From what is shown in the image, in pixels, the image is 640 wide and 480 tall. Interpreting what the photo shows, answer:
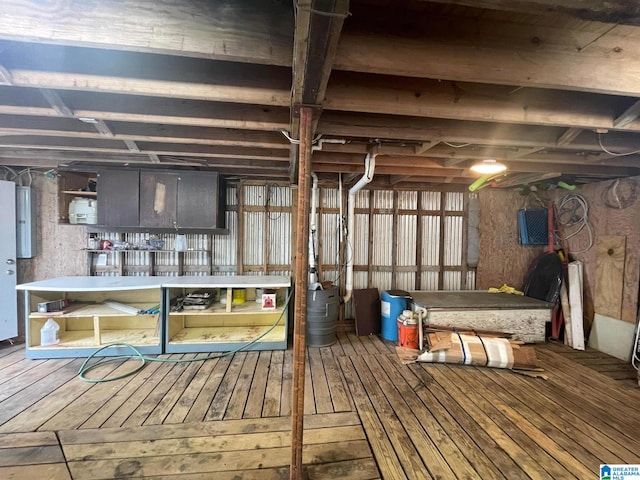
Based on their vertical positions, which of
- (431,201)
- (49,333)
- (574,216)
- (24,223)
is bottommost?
(49,333)

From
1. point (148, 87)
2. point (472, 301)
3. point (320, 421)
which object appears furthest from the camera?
point (472, 301)

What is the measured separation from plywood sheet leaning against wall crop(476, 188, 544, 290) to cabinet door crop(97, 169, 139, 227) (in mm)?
5034

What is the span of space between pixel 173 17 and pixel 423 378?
332 centimetres

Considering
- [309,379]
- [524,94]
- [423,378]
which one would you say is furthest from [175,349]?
[524,94]

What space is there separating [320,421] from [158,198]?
10.1 ft

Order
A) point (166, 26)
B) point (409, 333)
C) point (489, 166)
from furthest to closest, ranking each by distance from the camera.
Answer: point (409, 333), point (489, 166), point (166, 26)

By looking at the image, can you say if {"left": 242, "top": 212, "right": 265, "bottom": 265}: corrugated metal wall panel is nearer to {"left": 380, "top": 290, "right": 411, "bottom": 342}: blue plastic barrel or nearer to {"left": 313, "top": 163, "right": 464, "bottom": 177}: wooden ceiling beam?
{"left": 313, "top": 163, "right": 464, "bottom": 177}: wooden ceiling beam

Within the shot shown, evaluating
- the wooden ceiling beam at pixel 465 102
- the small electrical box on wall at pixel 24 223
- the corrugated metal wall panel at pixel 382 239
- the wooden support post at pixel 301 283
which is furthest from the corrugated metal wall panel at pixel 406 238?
the small electrical box on wall at pixel 24 223

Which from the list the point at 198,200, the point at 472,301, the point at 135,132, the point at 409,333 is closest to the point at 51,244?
the point at 198,200

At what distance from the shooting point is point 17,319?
3508mm

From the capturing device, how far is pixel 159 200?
132 inches

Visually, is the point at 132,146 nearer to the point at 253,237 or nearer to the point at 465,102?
the point at 253,237

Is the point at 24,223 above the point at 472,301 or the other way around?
above

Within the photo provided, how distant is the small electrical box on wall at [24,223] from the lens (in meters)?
3.44
